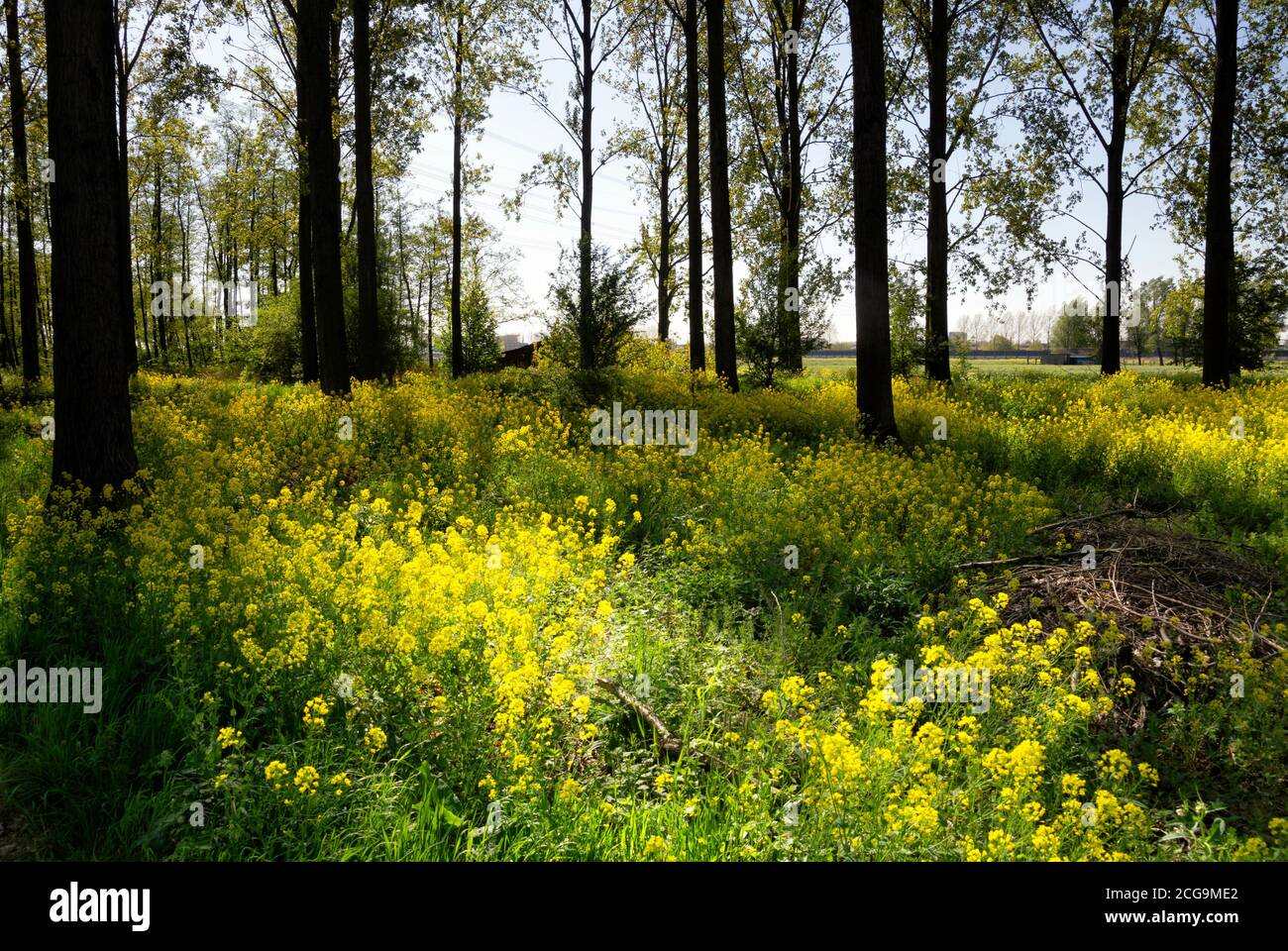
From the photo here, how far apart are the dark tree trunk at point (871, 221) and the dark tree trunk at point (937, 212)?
24.2 ft

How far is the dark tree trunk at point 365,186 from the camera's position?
46.7 ft

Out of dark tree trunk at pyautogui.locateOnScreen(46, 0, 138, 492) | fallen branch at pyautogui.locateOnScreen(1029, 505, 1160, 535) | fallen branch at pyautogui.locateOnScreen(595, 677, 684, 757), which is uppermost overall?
dark tree trunk at pyautogui.locateOnScreen(46, 0, 138, 492)

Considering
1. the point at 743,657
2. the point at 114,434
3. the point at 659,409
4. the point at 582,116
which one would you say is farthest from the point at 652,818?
the point at 582,116

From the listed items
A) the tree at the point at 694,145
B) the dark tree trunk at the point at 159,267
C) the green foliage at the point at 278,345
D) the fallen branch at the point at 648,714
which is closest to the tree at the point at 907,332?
the tree at the point at 694,145

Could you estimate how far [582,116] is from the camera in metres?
20.7

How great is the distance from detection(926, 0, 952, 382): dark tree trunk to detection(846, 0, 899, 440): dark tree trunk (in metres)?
7.37

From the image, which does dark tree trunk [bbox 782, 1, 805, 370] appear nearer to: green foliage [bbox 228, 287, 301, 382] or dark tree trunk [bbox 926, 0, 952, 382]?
dark tree trunk [bbox 926, 0, 952, 382]

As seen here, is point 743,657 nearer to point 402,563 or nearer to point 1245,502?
point 402,563

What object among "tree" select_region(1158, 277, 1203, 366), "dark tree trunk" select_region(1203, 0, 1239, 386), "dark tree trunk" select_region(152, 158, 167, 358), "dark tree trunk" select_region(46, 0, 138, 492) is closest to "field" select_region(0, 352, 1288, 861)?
"dark tree trunk" select_region(46, 0, 138, 492)

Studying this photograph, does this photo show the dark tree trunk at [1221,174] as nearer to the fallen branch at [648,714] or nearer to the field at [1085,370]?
the field at [1085,370]

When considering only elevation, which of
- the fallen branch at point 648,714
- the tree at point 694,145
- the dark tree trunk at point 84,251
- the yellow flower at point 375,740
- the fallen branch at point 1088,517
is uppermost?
the tree at point 694,145

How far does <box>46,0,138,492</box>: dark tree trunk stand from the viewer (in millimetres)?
6316

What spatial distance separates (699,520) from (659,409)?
552 centimetres
